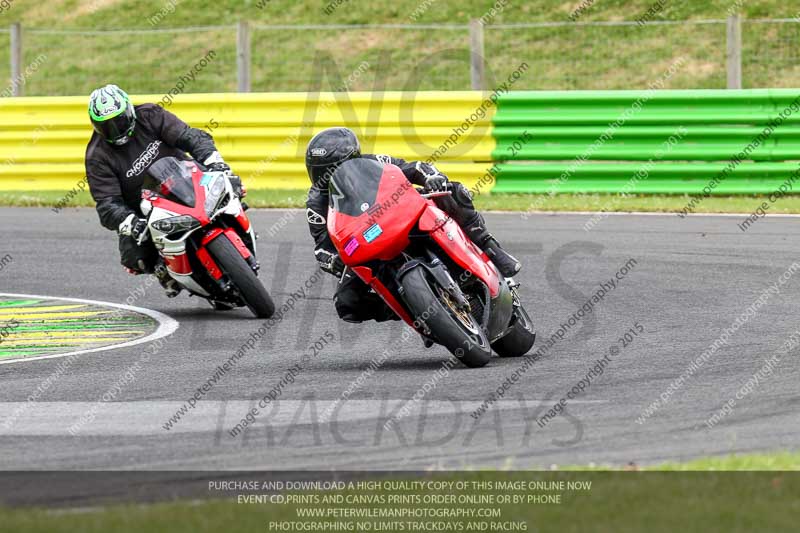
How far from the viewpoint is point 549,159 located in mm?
16875

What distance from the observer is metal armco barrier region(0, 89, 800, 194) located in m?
16.5

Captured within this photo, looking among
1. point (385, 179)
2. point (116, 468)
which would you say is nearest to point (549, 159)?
point (385, 179)

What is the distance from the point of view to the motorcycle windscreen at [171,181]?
425 inches

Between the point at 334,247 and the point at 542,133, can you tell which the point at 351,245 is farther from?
the point at 542,133

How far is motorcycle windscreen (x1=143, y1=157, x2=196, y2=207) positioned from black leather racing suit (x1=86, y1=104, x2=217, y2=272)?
0.33 metres

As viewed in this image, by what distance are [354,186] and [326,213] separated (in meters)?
0.54

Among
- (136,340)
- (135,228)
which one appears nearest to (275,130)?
(135,228)

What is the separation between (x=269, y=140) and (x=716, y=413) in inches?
446

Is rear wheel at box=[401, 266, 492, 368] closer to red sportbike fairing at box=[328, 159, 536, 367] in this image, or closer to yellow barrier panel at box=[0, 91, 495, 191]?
red sportbike fairing at box=[328, 159, 536, 367]

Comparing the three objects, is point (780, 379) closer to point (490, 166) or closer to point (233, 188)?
point (233, 188)

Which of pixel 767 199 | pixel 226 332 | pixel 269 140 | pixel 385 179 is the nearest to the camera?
pixel 385 179

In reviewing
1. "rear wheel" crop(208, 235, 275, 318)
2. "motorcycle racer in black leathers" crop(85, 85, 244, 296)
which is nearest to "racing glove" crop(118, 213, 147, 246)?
"motorcycle racer in black leathers" crop(85, 85, 244, 296)

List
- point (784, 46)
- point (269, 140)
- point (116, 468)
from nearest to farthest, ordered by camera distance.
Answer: point (116, 468) → point (269, 140) → point (784, 46)

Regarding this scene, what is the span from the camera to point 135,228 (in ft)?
36.2
